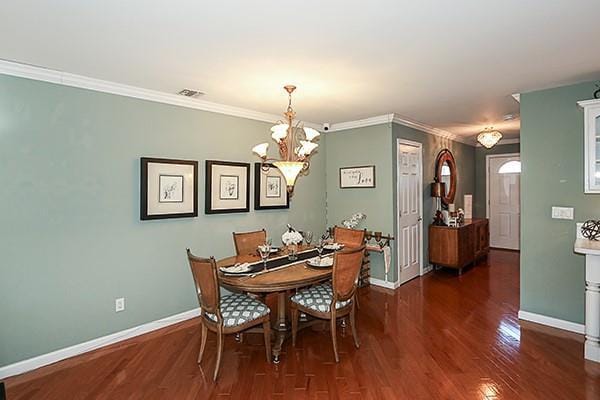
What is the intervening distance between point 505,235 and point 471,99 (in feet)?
16.1

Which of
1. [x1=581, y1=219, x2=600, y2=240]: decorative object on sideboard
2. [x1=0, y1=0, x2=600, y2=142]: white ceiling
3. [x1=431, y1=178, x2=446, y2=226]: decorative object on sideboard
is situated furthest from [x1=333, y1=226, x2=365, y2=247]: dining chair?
[x1=431, y1=178, x2=446, y2=226]: decorative object on sideboard

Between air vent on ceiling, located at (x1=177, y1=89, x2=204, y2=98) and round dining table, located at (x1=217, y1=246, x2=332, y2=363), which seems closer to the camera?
round dining table, located at (x1=217, y1=246, x2=332, y2=363)

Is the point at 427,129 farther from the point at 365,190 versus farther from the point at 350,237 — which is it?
the point at 350,237

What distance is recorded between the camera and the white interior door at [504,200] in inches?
291

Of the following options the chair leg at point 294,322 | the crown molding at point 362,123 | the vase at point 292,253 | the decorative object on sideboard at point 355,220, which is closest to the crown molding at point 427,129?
the crown molding at point 362,123

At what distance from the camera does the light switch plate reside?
3420mm

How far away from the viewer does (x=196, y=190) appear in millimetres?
3857

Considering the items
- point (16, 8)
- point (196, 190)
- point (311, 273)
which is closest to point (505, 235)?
point (311, 273)

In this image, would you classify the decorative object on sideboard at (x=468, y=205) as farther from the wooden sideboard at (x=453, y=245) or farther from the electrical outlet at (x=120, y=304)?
the electrical outlet at (x=120, y=304)

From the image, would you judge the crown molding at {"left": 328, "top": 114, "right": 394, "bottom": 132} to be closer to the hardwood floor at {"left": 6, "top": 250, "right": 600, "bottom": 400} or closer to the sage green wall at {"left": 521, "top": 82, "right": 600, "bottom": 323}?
the sage green wall at {"left": 521, "top": 82, "right": 600, "bottom": 323}

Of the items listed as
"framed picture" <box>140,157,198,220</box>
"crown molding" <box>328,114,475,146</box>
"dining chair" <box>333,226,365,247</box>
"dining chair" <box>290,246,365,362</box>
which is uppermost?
"crown molding" <box>328,114,475,146</box>

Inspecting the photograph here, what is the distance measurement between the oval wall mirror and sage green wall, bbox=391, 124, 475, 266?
0.39 feet

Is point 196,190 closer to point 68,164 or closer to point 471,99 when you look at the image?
point 68,164

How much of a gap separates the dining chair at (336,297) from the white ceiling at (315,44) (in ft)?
5.34
